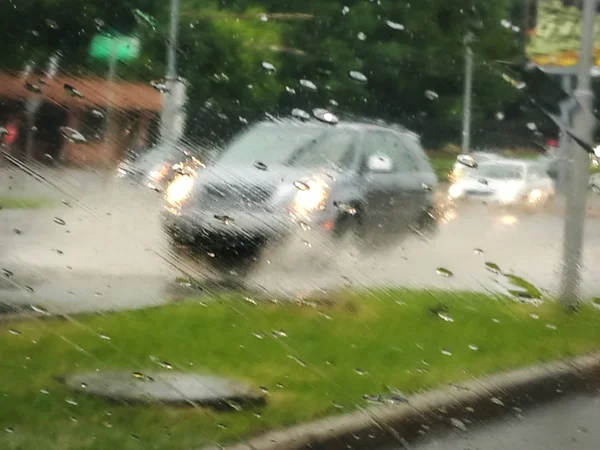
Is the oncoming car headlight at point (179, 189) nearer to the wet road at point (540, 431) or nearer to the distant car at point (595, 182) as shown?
the wet road at point (540, 431)

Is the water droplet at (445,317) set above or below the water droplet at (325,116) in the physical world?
below

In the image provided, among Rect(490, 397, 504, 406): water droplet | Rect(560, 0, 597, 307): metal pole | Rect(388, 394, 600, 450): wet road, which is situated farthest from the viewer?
Rect(560, 0, 597, 307): metal pole

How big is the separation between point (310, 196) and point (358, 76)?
0.62 m

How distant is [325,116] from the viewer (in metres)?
3.95

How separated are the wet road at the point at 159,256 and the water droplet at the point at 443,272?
1 cm

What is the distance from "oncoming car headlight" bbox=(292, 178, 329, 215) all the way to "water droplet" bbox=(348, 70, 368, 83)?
0.52 meters

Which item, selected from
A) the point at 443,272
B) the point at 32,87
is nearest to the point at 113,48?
the point at 32,87

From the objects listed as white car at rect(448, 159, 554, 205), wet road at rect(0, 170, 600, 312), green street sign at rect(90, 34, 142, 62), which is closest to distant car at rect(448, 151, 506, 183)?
white car at rect(448, 159, 554, 205)

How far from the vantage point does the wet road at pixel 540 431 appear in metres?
3.55

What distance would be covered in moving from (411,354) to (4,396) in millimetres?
1914

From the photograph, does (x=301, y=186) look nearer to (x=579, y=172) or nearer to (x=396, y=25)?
(x=396, y=25)

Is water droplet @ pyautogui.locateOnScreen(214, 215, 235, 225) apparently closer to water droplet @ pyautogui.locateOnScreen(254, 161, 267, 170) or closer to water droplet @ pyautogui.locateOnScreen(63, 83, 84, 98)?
water droplet @ pyautogui.locateOnScreen(254, 161, 267, 170)

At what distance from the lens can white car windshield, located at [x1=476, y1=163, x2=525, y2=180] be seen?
3.96m

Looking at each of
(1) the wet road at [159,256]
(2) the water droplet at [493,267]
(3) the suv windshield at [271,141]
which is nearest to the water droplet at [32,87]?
(1) the wet road at [159,256]
